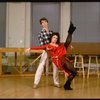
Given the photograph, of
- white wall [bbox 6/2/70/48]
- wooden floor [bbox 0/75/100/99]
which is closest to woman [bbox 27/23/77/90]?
wooden floor [bbox 0/75/100/99]

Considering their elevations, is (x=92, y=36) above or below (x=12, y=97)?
above

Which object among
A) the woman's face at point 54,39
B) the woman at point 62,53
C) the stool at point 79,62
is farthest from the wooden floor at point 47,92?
the stool at point 79,62

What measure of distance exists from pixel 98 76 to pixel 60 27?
2.33 metres

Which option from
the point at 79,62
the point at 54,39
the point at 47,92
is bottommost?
the point at 47,92

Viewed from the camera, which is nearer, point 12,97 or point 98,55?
A: point 12,97

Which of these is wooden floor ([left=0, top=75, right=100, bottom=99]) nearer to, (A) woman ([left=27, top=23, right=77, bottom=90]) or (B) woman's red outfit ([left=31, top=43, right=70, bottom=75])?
(A) woman ([left=27, top=23, right=77, bottom=90])

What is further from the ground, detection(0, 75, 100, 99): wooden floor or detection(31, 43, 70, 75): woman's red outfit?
detection(31, 43, 70, 75): woman's red outfit

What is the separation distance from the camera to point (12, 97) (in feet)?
17.2

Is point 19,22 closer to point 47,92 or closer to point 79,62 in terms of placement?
point 79,62

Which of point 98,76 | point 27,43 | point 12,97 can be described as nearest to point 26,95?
point 12,97

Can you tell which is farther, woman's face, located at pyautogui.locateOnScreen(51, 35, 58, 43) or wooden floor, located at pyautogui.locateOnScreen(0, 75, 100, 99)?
woman's face, located at pyautogui.locateOnScreen(51, 35, 58, 43)

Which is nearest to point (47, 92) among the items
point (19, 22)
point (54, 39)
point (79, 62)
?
point (54, 39)

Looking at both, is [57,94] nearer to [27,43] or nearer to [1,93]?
[1,93]

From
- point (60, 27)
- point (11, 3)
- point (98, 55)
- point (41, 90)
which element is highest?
point (11, 3)
